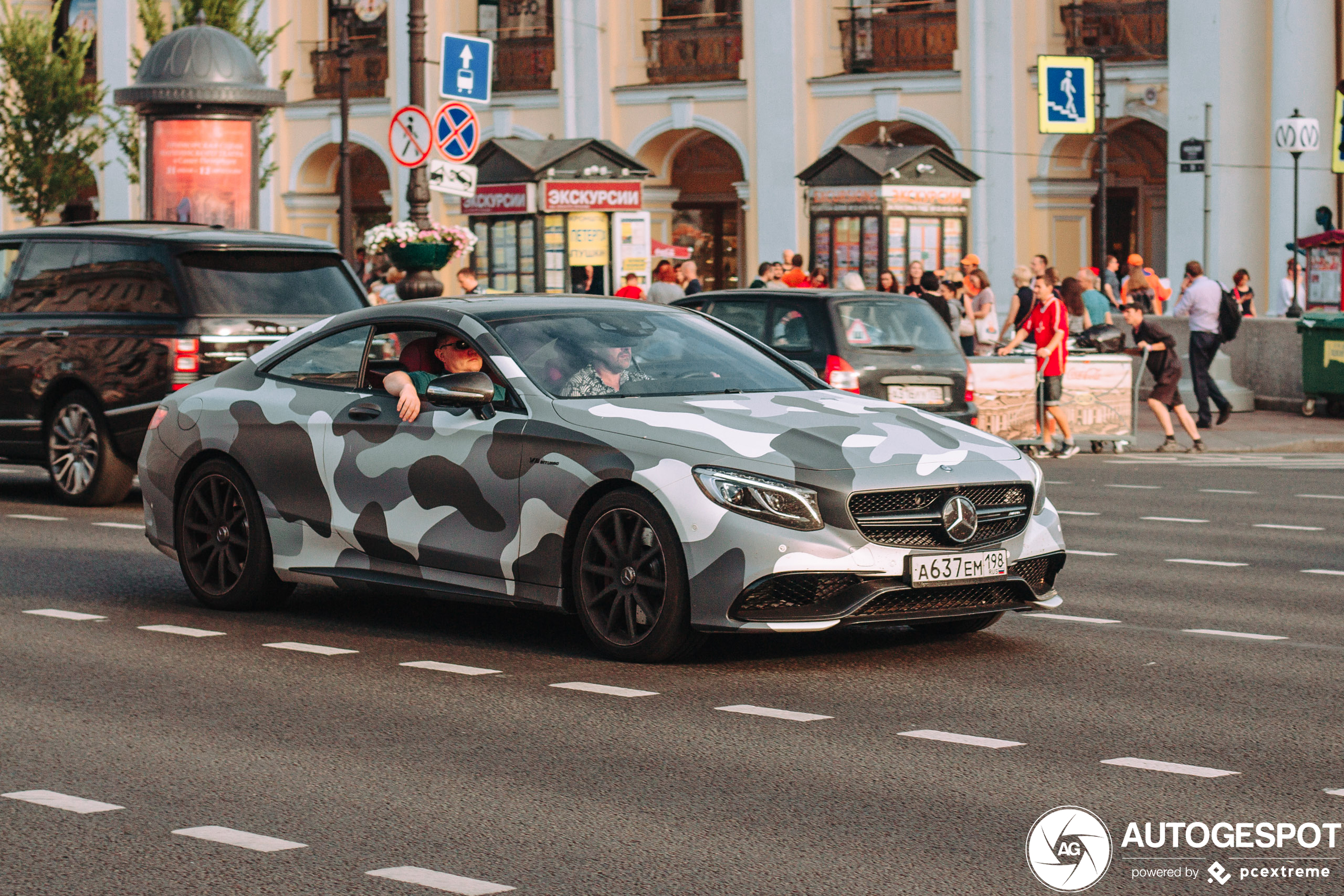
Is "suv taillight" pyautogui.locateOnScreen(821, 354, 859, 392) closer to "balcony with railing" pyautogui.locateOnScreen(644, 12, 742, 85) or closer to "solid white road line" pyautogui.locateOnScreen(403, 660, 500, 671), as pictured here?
"solid white road line" pyautogui.locateOnScreen(403, 660, 500, 671)

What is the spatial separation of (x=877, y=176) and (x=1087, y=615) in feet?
65.5

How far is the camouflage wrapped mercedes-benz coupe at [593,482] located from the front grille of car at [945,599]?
0.01 m

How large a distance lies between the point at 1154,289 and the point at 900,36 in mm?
10571

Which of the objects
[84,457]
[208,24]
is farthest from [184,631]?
[208,24]

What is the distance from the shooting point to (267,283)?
1469 cm

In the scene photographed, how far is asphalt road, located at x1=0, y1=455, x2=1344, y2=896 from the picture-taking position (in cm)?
549

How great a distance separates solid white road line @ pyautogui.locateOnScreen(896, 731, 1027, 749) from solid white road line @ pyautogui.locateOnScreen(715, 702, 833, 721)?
0.39 m

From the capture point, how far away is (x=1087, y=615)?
32.8 feet

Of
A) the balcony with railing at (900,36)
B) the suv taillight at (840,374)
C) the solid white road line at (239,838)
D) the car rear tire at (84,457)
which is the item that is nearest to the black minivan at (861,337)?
the suv taillight at (840,374)

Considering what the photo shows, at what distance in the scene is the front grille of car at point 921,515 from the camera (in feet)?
26.6

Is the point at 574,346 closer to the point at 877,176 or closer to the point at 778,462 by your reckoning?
the point at 778,462

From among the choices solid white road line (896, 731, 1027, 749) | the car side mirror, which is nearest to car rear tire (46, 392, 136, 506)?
the car side mirror

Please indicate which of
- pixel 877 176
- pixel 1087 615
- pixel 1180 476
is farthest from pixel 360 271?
pixel 1087 615

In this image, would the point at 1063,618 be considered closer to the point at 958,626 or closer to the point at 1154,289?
the point at 958,626
